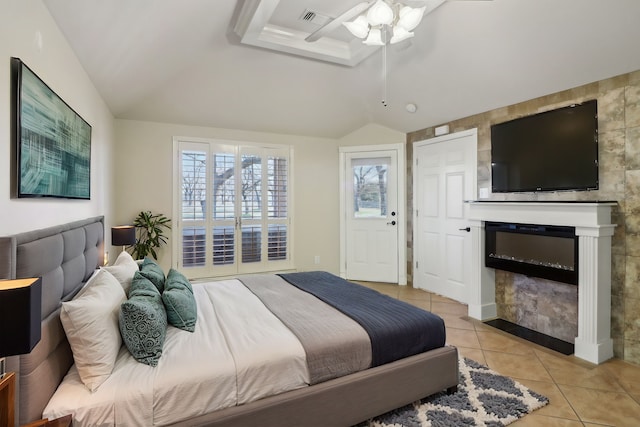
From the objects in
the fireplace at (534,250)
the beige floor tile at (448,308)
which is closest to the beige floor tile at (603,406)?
the fireplace at (534,250)

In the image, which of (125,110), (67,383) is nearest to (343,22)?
(67,383)

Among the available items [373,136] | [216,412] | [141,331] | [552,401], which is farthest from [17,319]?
[373,136]

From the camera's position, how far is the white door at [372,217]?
5059 millimetres

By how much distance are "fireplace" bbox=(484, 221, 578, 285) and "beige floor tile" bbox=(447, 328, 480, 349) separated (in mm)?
778

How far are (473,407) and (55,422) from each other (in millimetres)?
2177

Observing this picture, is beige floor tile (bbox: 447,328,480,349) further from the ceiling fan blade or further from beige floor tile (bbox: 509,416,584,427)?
the ceiling fan blade

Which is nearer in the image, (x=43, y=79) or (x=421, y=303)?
(x=43, y=79)

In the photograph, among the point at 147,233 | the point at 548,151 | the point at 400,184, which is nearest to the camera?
the point at 548,151

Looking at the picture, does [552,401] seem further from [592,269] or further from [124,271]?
[124,271]

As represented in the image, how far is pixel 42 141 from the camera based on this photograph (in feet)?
5.41

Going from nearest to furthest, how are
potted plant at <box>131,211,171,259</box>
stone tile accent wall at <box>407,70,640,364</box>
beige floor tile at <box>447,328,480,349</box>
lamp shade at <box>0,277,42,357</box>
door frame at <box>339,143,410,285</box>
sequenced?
lamp shade at <box>0,277,42,357</box> → stone tile accent wall at <box>407,70,640,364</box> → beige floor tile at <box>447,328,480,349</box> → potted plant at <box>131,211,171,259</box> → door frame at <box>339,143,410,285</box>

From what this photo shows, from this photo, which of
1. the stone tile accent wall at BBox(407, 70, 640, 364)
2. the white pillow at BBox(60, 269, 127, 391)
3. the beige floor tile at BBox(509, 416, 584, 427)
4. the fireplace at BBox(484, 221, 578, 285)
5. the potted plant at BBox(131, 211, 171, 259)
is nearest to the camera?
the white pillow at BBox(60, 269, 127, 391)

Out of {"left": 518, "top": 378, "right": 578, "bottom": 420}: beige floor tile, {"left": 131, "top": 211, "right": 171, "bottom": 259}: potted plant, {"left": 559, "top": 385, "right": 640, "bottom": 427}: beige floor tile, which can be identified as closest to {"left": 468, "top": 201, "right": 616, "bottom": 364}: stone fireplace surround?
{"left": 559, "top": 385, "right": 640, "bottom": 427}: beige floor tile

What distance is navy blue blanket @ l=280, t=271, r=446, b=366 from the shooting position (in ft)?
6.43
